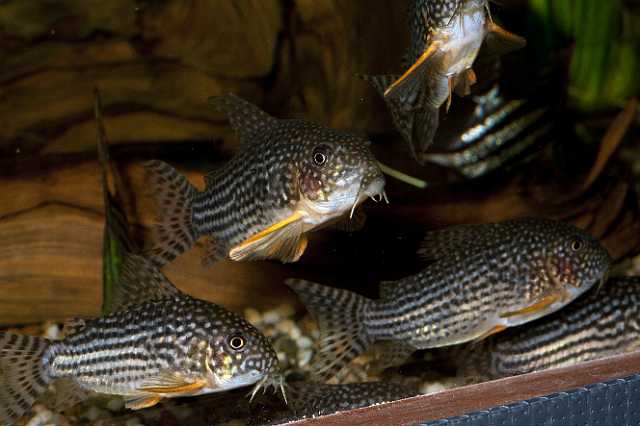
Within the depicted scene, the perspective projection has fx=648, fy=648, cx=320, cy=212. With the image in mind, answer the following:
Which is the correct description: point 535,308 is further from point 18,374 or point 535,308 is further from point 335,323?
point 18,374

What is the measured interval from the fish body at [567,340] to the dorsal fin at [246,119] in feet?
5.10

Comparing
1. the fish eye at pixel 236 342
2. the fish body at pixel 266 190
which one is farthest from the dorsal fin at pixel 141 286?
the fish eye at pixel 236 342

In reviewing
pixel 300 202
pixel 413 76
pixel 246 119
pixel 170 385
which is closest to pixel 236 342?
pixel 170 385

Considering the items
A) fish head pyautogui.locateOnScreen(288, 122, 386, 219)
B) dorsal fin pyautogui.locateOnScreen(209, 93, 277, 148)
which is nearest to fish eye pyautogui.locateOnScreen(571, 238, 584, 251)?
fish head pyautogui.locateOnScreen(288, 122, 386, 219)

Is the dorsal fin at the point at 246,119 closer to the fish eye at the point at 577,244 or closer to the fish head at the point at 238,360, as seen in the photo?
the fish head at the point at 238,360

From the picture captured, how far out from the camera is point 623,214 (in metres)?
4.42

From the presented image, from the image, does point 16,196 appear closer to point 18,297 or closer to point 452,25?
point 18,297

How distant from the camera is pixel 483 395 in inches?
96.3

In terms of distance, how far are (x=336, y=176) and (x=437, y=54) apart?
609 millimetres

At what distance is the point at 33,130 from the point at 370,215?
1.88m

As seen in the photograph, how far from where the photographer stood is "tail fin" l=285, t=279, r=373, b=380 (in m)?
3.11

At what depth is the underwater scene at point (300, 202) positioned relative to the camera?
2.62 metres

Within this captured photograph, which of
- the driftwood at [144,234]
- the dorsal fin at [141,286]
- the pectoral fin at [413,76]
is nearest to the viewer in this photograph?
the pectoral fin at [413,76]

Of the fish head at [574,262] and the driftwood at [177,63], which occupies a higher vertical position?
the driftwood at [177,63]
